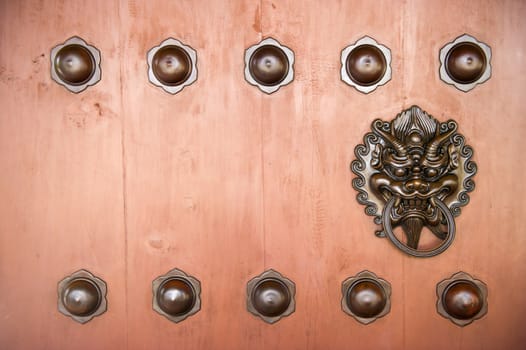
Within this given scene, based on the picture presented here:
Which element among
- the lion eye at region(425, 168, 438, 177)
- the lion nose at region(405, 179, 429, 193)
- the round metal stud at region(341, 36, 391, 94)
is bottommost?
the lion nose at region(405, 179, 429, 193)

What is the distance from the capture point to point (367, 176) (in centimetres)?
129

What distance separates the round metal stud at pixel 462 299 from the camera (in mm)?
1277

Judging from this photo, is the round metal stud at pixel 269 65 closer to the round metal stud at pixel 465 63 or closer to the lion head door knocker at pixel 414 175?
the lion head door knocker at pixel 414 175

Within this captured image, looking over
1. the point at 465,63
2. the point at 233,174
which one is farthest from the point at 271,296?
the point at 465,63

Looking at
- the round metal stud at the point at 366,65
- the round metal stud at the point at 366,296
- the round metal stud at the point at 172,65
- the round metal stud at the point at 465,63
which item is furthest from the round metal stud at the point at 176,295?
the round metal stud at the point at 465,63

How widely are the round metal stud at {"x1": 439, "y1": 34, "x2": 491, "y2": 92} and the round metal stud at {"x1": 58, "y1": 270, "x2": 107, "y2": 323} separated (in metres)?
1.31

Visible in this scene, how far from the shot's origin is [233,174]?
4.27 ft

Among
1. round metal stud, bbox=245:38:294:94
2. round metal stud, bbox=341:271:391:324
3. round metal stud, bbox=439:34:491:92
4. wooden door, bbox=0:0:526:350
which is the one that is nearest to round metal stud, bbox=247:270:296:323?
wooden door, bbox=0:0:526:350

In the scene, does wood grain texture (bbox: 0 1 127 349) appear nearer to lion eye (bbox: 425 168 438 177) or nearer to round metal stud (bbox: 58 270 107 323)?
round metal stud (bbox: 58 270 107 323)

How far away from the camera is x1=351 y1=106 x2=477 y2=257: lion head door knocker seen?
4.16ft

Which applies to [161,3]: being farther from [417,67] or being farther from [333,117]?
[417,67]

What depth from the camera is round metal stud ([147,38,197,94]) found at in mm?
1279

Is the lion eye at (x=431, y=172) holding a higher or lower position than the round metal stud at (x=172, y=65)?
lower

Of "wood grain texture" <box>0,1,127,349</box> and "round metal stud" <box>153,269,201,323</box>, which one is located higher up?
"wood grain texture" <box>0,1,127,349</box>
